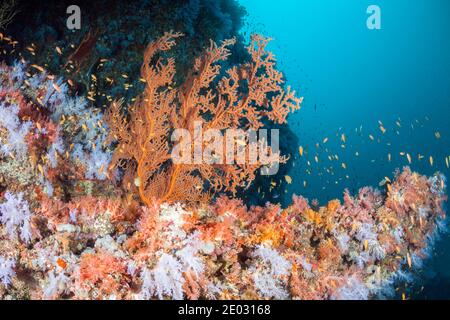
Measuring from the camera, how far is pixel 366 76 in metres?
132

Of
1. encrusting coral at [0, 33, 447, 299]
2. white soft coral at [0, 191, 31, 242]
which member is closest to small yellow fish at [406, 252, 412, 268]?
encrusting coral at [0, 33, 447, 299]

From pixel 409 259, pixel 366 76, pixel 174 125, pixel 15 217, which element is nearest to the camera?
pixel 15 217

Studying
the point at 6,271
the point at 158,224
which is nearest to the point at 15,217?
the point at 6,271

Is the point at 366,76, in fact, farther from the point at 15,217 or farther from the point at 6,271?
the point at 6,271

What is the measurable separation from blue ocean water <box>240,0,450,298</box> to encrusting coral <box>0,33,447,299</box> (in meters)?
63.9

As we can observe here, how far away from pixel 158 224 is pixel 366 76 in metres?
147

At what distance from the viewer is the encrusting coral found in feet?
11.2

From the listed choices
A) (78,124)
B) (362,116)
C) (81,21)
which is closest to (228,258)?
(78,124)

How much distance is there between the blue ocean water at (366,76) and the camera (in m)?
88.0

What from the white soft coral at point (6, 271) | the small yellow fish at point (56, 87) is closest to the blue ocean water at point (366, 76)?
the small yellow fish at point (56, 87)

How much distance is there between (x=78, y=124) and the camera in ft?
18.9

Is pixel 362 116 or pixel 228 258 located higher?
pixel 362 116

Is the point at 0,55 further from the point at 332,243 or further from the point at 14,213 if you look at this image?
the point at 332,243

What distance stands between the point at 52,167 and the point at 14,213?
1254 mm
